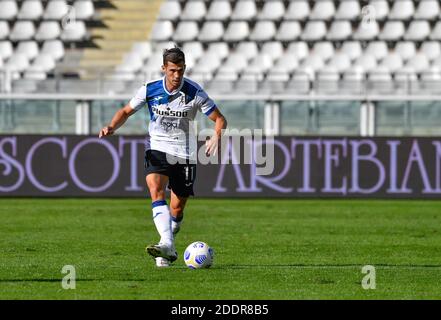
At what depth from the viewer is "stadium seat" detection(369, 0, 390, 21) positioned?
99.0 feet

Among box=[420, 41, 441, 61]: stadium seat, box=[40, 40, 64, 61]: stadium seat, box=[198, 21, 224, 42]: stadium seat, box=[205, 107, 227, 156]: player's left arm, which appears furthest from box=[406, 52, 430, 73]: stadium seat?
box=[205, 107, 227, 156]: player's left arm

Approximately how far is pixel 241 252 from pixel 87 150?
10.2 meters

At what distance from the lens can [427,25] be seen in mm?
29734

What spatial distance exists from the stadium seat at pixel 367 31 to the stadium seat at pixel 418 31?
847 mm

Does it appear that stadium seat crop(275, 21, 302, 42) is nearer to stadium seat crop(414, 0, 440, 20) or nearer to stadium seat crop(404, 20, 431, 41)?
stadium seat crop(404, 20, 431, 41)

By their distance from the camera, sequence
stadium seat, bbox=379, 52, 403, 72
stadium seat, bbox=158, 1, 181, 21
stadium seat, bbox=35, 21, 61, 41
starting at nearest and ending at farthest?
1. stadium seat, bbox=379, 52, 403, 72
2. stadium seat, bbox=158, 1, 181, 21
3. stadium seat, bbox=35, 21, 61, 41

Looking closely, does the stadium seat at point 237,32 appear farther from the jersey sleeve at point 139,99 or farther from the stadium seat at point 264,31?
the jersey sleeve at point 139,99

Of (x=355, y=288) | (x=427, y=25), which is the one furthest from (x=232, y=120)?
(x=355, y=288)

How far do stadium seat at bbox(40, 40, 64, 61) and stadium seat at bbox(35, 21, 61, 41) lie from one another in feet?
0.84

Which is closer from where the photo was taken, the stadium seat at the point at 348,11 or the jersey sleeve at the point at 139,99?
the jersey sleeve at the point at 139,99

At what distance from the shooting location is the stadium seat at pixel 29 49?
3117cm

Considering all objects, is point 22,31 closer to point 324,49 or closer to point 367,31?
point 324,49

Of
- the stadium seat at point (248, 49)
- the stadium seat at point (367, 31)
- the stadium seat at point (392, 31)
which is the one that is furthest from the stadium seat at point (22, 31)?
the stadium seat at point (392, 31)

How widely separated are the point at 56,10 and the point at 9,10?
4.63ft
